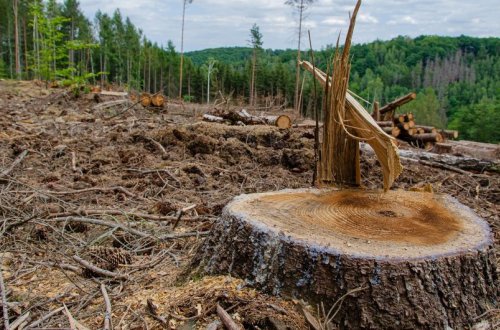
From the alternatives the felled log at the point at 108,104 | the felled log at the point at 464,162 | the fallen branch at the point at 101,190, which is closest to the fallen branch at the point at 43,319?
the fallen branch at the point at 101,190

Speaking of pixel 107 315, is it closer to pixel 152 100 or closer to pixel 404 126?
pixel 404 126

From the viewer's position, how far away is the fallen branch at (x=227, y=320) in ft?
6.53

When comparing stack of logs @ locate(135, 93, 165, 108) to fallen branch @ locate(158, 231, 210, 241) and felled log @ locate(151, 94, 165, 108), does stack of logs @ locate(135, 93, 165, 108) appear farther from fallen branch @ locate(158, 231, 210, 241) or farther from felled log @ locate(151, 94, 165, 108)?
fallen branch @ locate(158, 231, 210, 241)

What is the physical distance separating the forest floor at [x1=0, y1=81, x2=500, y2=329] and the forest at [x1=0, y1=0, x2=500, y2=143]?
1740 mm

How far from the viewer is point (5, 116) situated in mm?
9961

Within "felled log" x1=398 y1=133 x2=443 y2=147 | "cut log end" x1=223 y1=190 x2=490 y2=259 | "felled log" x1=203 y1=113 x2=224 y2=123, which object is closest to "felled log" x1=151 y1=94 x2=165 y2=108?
"felled log" x1=203 y1=113 x2=224 y2=123

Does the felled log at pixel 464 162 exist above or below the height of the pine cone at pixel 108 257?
above

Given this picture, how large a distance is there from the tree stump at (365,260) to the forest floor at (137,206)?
0.46ft

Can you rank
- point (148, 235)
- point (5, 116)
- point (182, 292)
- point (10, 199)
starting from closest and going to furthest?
1. point (182, 292)
2. point (148, 235)
3. point (10, 199)
4. point (5, 116)

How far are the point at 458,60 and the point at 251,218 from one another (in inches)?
4580

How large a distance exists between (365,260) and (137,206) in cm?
315

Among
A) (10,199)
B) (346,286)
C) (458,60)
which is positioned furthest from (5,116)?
(458,60)

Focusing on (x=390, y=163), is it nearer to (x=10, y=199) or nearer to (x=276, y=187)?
(x=276, y=187)

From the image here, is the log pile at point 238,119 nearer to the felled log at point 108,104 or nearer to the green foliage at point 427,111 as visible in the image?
the felled log at point 108,104
